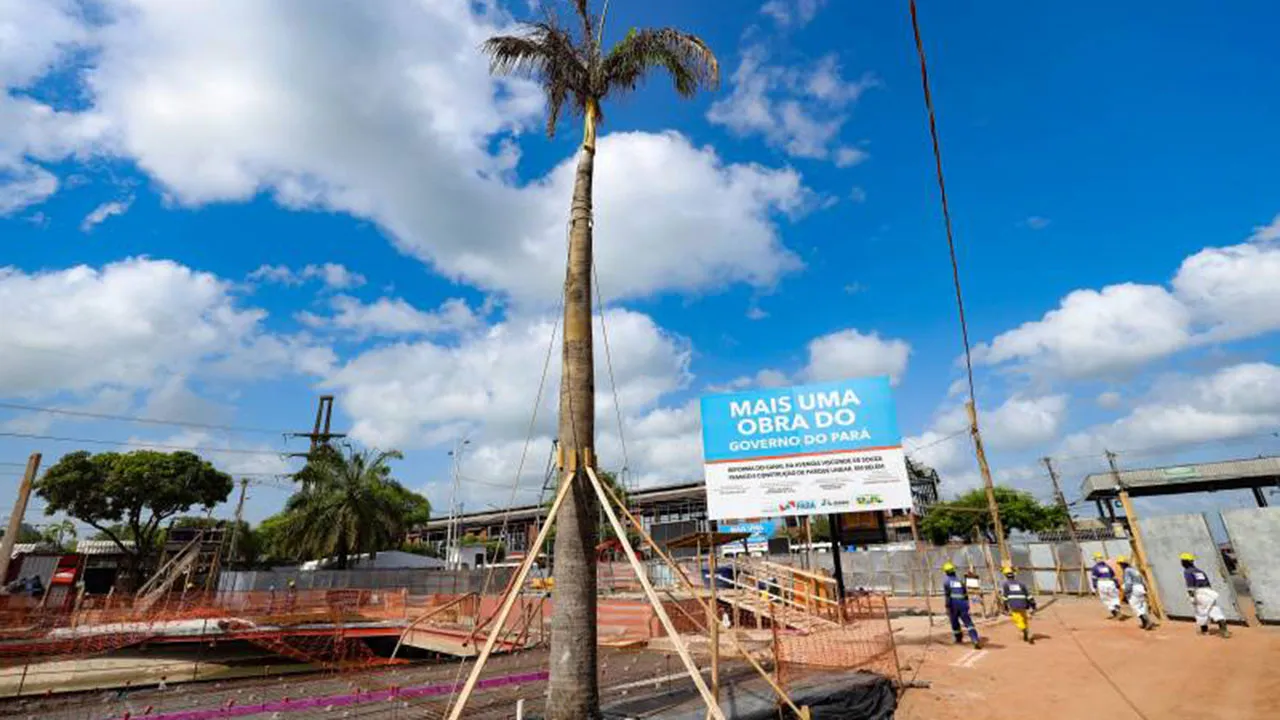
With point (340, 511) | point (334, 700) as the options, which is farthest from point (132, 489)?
point (334, 700)

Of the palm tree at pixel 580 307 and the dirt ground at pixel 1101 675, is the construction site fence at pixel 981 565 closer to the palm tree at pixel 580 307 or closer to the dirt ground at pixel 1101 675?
the dirt ground at pixel 1101 675

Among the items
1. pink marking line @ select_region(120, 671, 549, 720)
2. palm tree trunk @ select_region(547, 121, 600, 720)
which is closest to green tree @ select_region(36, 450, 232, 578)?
pink marking line @ select_region(120, 671, 549, 720)

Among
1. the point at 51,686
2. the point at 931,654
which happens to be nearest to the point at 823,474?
the point at 931,654

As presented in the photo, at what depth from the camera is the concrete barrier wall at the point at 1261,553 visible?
13664mm

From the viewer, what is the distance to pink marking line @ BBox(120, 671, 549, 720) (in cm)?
979

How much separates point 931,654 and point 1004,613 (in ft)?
31.0

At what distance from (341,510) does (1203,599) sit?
127 ft

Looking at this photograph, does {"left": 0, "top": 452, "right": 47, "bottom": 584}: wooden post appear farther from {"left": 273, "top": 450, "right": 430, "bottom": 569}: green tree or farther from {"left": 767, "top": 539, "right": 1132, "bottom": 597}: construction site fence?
{"left": 767, "top": 539, "right": 1132, "bottom": 597}: construction site fence

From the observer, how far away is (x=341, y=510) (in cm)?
3703

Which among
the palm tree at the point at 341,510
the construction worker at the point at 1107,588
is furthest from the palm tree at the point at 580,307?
the palm tree at the point at 341,510

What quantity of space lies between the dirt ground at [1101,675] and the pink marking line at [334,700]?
7003 mm

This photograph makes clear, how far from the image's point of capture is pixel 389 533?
38.5 metres

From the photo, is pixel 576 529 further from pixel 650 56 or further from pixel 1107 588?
pixel 1107 588

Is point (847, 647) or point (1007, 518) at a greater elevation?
point (1007, 518)
